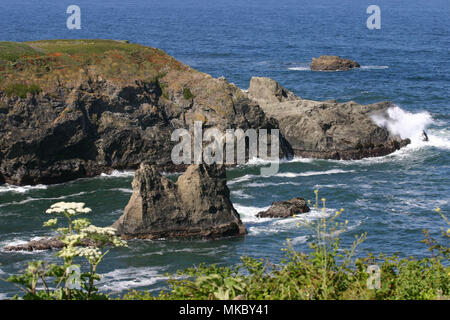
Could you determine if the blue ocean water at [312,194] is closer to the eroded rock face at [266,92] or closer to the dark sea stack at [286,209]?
the dark sea stack at [286,209]

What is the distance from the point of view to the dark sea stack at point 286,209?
5238cm

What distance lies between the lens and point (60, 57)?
71.2 m

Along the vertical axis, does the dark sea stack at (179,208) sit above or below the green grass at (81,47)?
below

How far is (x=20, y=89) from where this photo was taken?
6512 cm

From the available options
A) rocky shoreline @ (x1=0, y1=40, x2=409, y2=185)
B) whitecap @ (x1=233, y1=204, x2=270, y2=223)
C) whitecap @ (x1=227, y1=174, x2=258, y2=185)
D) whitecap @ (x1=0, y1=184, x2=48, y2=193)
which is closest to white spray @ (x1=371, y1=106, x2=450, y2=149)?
rocky shoreline @ (x1=0, y1=40, x2=409, y2=185)

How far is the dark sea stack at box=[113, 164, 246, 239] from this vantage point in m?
47.1

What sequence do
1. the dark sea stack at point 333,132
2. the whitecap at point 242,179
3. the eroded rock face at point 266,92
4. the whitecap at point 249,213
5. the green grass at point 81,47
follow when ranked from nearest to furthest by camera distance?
the whitecap at point 249,213
the whitecap at point 242,179
the dark sea stack at point 333,132
the green grass at point 81,47
the eroded rock face at point 266,92

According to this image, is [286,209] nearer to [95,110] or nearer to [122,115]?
[122,115]

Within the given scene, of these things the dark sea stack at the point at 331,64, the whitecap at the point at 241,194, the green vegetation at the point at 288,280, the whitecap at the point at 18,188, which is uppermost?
the green vegetation at the point at 288,280

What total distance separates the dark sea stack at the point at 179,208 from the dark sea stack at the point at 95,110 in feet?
61.2

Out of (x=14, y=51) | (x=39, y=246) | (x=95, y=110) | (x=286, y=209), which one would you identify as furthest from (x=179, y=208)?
(x=14, y=51)

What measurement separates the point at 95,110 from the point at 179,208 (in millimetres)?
22945

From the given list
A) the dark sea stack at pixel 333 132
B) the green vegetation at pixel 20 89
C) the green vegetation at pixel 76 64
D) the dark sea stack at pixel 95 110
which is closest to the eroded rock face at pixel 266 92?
the dark sea stack at pixel 333 132

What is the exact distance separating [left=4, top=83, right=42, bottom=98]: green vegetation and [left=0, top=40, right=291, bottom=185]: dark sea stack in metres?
0.09
